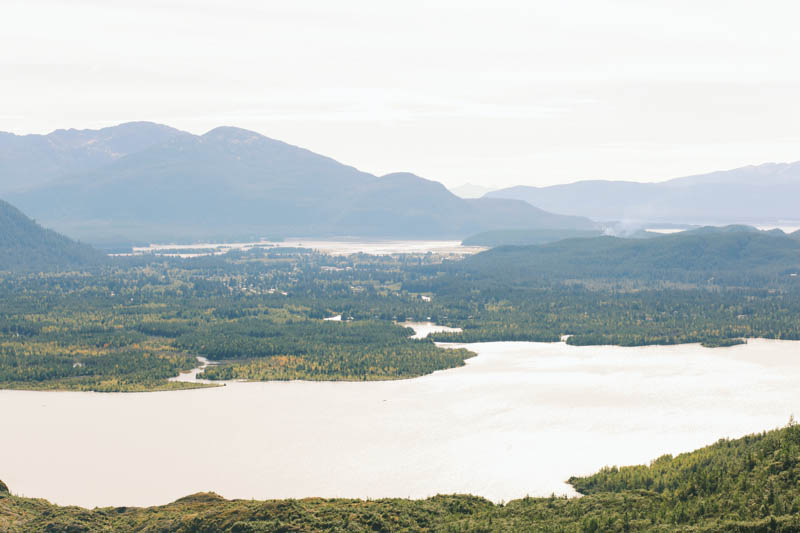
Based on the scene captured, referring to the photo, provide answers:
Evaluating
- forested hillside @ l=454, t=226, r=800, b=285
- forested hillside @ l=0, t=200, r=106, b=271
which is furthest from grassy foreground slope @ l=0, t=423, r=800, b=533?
forested hillside @ l=0, t=200, r=106, b=271

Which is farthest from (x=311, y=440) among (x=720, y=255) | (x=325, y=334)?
(x=720, y=255)

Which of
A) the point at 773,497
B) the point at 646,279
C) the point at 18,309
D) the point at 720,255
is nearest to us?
the point at 773,497

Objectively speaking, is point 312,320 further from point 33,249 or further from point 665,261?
point 33,249

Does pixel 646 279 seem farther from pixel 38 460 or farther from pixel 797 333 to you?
pixel 38 460

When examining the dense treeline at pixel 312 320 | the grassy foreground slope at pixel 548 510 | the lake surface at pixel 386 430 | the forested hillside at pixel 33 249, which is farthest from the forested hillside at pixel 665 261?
the grassy foreground slope at pixel 548 510

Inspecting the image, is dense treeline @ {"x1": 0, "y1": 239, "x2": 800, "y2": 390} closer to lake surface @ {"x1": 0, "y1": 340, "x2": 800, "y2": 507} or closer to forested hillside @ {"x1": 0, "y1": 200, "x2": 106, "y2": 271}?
lake surface @ {"x1": 0, "y1": 340, "x2": 800, "y2": 507}

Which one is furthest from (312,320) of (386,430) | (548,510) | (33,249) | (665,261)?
(33,249)
